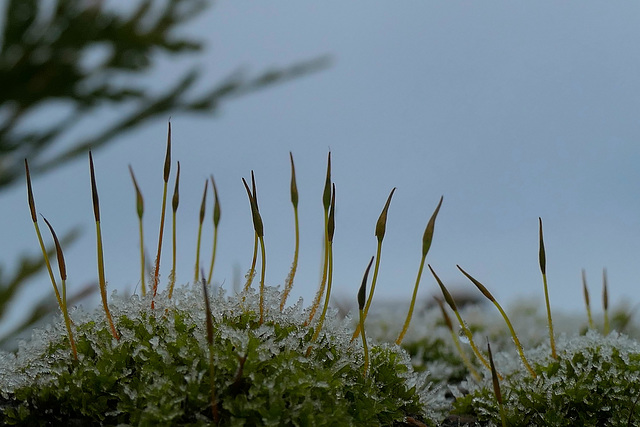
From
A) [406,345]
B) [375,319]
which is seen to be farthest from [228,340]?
[375,319]

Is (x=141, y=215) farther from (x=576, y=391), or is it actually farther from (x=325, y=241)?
(x=576, y=391)

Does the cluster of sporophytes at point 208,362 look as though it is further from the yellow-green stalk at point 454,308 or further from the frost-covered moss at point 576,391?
the frost-covered moss at point 576,391

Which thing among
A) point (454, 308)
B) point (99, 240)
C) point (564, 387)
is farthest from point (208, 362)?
point (564, 387)

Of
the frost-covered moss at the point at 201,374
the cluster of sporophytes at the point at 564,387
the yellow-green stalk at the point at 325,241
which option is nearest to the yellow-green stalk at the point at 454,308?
the cluster of sporophytes at the point at 564,387

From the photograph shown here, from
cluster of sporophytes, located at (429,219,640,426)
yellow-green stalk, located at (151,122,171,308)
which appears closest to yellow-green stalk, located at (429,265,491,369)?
cluster of sporophytes, located at (429,219,640,426)

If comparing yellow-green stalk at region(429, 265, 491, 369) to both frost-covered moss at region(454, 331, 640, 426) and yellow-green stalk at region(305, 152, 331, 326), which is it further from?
yellow-green stalk at region(305, 152, 331, 326)

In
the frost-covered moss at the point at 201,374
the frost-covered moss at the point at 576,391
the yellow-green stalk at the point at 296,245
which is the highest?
the yellow-green stalk at the point at 296,245

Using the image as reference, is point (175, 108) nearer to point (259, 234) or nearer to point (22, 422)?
point (259, 234)
